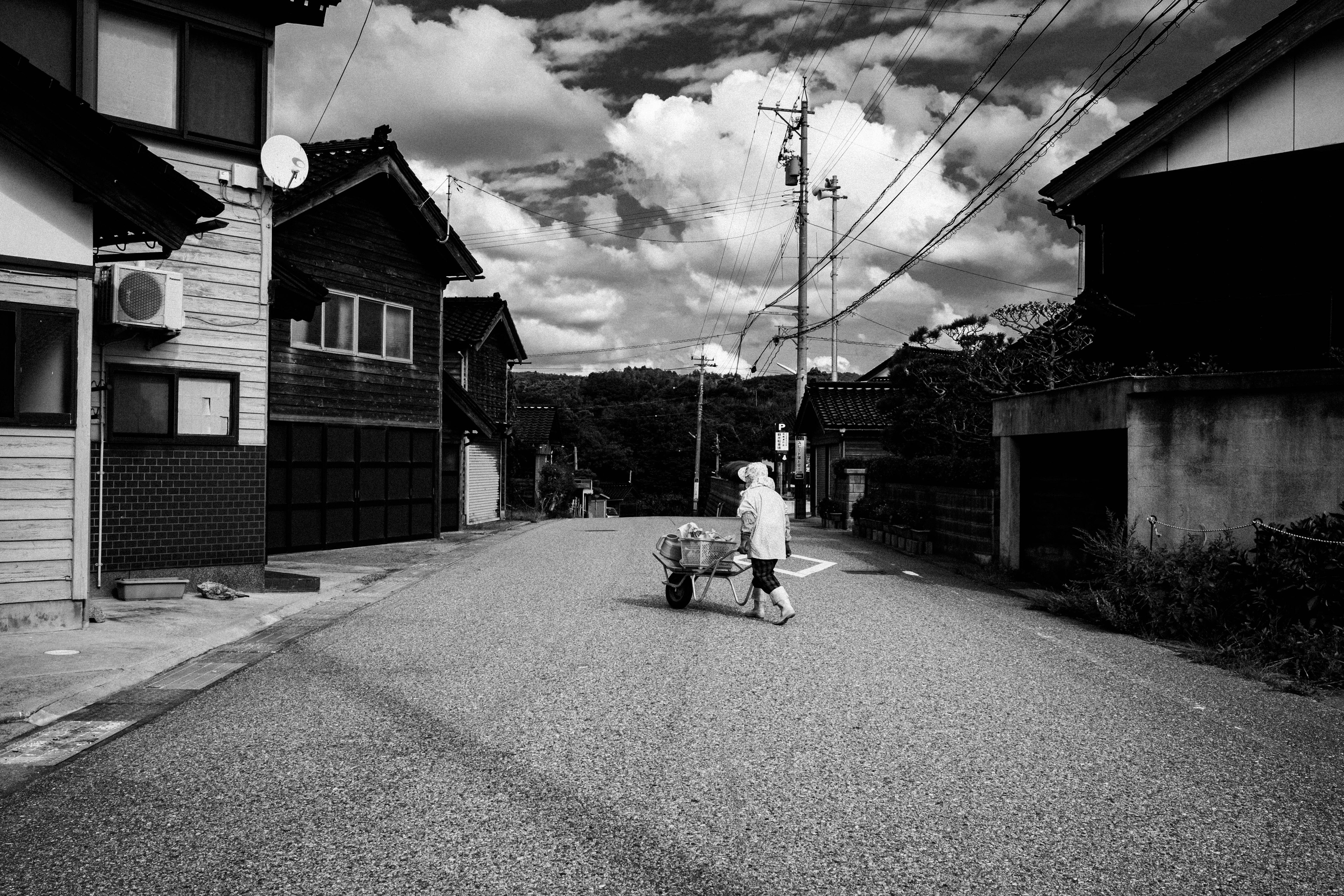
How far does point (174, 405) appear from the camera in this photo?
12258 mm

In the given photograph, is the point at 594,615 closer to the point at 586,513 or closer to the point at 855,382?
the point at 855,382

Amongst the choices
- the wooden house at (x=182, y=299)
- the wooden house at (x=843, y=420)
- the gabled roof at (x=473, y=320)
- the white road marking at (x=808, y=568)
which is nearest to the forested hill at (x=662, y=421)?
the wooden house at (x=843, y=420)

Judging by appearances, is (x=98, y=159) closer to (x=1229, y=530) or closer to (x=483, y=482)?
(x=1229, y=530)

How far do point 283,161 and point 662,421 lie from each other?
215 ft

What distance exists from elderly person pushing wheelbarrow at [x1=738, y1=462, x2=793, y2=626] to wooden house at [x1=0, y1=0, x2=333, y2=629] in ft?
21.5

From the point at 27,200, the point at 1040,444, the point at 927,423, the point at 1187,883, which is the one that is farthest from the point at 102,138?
the point at 927,423

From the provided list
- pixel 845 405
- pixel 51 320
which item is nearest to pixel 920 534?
pixel 51 320

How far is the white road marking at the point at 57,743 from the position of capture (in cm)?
548

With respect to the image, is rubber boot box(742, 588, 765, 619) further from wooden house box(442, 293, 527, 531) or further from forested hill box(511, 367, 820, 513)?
forested hill box(511, 367, 820, 513)

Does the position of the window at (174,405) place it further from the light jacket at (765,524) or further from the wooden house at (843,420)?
the wooden house at (843,420)

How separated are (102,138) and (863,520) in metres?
20.2

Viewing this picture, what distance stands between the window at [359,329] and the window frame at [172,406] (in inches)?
237

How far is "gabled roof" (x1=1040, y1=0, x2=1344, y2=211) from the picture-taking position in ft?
47.6

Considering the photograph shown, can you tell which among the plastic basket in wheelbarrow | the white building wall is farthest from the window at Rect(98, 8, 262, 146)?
the white building wall
